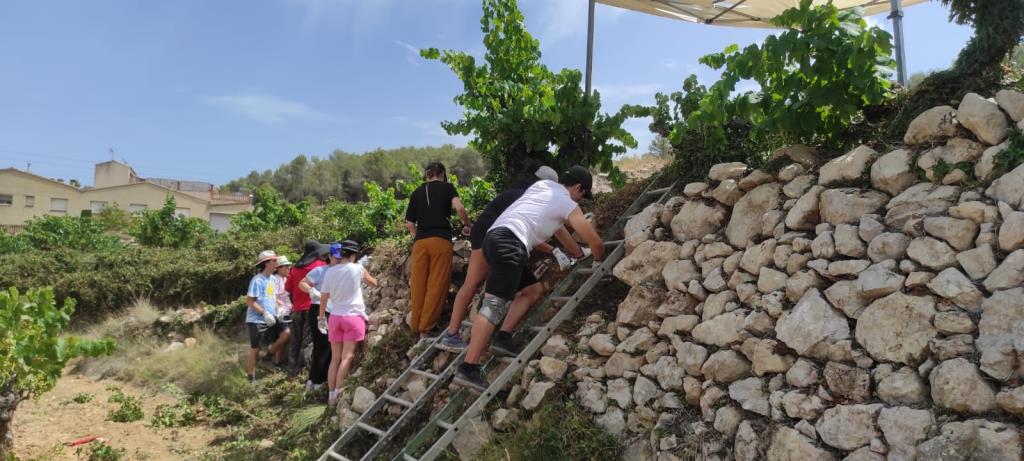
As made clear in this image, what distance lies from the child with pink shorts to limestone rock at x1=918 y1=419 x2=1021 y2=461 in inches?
195

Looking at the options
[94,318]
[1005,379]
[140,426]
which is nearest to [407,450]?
[1005,379]

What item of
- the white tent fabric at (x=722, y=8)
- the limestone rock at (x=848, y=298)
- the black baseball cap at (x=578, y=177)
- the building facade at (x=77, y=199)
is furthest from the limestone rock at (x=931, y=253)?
the building facade at (x=77, y=199)

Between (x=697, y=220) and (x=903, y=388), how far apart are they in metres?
2.00

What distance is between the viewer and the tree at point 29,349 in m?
6.03

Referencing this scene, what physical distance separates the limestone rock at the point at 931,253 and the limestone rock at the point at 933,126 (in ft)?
2.61

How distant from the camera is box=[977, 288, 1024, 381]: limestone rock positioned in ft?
9.47

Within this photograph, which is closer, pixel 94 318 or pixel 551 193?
pixel 551 193

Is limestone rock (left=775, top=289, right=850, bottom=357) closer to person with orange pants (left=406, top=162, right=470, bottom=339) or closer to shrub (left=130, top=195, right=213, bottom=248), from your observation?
person with orange pants (left=406, top=162, right=470, bottom=339)

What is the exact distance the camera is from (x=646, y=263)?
4984mm

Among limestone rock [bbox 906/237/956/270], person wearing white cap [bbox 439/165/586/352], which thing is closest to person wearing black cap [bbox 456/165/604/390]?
person wearing white cap [bbox 439/165/586/352]

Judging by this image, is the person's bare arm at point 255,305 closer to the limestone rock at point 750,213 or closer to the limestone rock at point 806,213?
the limestone rock at point 750,213

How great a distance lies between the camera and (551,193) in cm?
496

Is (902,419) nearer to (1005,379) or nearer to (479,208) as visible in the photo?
(1005,379)

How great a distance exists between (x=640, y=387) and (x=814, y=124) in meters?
2.24
